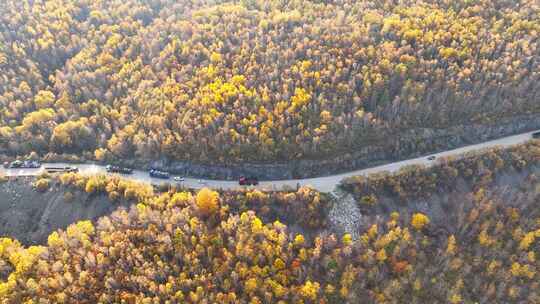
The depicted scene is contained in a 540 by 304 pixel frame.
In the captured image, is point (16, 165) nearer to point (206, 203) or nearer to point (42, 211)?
point (42, 211)

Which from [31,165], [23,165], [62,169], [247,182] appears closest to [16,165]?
[23,165]

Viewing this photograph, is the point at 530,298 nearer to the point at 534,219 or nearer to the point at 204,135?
the point at 534,219

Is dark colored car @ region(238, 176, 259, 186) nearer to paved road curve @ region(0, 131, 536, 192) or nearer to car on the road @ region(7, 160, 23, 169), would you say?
paved road curve @ region(0, 131, 536, 192)

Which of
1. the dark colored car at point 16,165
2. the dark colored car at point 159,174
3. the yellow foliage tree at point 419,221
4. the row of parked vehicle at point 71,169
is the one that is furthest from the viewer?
the dark colored car at point 16,165

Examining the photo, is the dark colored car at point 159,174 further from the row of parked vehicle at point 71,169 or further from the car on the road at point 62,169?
the car on the road at point 62,169

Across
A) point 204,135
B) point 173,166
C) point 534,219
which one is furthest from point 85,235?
point 534,219

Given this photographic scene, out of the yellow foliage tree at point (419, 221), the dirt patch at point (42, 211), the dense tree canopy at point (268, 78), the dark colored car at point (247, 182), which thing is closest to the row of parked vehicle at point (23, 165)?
the dense tree canopy at point (268, 78)

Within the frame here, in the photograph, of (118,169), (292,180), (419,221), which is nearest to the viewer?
(419,221)
